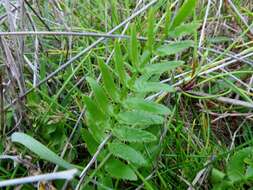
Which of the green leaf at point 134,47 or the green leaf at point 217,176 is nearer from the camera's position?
the green leaf at point 134,47

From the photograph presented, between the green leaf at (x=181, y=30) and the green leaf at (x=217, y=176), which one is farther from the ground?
the green leaf at (x=181, y=30)

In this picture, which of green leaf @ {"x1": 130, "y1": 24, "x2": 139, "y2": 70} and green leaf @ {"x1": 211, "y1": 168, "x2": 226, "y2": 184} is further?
green leaf @ {"x1": 211, "y1": 168, "x2": 226, "y2": 184}

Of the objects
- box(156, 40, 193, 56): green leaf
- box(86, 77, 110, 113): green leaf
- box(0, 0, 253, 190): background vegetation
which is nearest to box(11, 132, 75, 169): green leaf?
box(0, 0, 253, 190): background vegetation

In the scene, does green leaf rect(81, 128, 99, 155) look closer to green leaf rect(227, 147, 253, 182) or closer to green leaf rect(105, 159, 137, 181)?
green leaf rect(105, 159, 137, 181)

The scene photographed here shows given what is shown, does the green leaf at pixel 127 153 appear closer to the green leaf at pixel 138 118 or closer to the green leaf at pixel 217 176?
the green leaf at pixel 138 118

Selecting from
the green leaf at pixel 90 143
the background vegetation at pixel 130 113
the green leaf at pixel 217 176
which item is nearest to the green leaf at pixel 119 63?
the background vegetation at pixel 130 113
